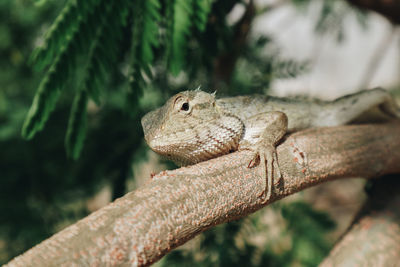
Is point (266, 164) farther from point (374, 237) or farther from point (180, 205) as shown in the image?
point (374, 237)

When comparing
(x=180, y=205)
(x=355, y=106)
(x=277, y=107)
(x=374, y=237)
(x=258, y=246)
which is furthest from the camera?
(x=258, y=246)

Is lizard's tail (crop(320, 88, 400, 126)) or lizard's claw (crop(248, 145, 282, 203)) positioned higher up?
lizard's claw (crop(248, 145, 282, 203))

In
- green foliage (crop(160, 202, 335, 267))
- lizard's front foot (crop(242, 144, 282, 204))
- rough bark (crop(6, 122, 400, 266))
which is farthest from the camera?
green foliage (crop(160, 202, 335, 267))

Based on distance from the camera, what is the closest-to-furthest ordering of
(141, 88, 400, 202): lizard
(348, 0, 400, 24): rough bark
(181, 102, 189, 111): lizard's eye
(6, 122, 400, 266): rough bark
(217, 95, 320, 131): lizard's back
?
(6, 122, 400, 266): rough bark, (141, 88, 400, 202): lizard, (181, 102, 189, 111): lizard's eye, (217, 95, 320, 131): lizard's back, (348, 0, 400, 24): rough bark

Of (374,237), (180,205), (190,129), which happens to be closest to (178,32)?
(190,129)

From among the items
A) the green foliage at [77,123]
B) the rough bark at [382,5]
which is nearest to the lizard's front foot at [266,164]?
the green foliage at [77,123]

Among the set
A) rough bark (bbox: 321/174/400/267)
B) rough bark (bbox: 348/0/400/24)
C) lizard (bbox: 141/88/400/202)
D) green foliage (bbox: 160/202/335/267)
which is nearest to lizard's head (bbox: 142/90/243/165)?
lizard (bbox: 141/88/400/202)

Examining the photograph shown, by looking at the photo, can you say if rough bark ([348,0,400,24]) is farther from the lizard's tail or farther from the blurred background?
the lizard's tail

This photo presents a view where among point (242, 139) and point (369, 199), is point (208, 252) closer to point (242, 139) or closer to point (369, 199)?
point (242, 139)
